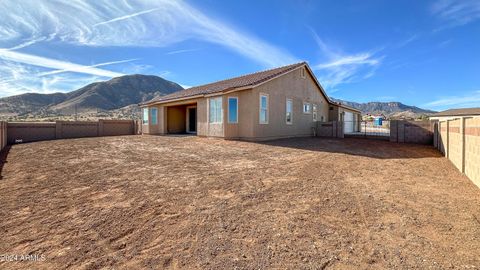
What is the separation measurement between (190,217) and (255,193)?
1633mm

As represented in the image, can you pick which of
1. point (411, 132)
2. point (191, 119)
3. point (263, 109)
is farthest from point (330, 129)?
point (191, 119)

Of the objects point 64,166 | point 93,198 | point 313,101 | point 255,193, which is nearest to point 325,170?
point 255,193

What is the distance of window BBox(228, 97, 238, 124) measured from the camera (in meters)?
15.5

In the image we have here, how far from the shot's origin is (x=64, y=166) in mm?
8109

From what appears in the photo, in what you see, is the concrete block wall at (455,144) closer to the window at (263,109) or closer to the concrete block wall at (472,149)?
the concrete block wall at (472,149)

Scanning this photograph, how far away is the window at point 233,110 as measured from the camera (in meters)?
15.5

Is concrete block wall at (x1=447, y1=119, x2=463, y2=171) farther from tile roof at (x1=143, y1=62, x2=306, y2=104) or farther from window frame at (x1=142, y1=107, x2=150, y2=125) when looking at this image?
window frame at (x1=142, y1=107, x2=150, y2=125)

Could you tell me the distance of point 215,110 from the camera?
16266mm

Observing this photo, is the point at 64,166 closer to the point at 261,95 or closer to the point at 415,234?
the point at 415,234

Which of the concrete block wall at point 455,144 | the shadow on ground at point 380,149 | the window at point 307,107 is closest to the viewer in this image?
the concrete block wall at point 455,144

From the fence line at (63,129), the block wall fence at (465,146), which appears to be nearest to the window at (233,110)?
the block wall fence at (465,146)

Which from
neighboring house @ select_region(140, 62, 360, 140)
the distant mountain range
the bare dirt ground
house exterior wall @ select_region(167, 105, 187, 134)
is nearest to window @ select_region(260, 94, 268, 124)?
neighboring house @ select_region(140, 62, 360, 140)

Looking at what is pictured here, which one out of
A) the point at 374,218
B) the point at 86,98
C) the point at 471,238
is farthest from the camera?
the point at 86,98

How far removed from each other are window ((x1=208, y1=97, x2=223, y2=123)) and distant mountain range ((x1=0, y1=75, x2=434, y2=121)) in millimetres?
36127
